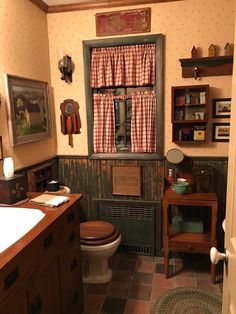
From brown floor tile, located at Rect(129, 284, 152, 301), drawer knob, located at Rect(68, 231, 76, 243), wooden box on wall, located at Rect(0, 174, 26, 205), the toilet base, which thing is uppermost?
wooden box on wall, located at Rect(0, 174, 26, 205)

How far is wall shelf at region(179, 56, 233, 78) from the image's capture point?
253 cm

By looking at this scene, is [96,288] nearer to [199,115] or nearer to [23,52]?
[199,115]

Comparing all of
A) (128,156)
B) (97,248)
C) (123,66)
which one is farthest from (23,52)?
(97,248)

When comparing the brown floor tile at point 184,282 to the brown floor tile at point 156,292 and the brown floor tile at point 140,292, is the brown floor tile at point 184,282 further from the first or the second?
the brown floor tile at point 140,292

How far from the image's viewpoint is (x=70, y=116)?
298cm

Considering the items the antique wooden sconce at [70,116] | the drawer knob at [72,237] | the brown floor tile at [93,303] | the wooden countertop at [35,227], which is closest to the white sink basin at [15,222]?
the wooden countertop at [35,227]

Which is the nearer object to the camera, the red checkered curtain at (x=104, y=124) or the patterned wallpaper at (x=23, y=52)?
the patterned wallpaper at (x=23, y=52)

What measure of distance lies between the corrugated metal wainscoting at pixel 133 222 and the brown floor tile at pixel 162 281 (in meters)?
0.39

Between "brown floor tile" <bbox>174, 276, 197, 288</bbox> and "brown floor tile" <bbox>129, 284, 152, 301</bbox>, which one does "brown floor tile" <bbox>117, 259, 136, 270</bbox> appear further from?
"brown floor tile" <bbox>174, 276, 197, 288</bbox>

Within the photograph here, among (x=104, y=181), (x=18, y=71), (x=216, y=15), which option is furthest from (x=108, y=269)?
(x=216, y=15)

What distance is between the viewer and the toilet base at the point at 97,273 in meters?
2.53

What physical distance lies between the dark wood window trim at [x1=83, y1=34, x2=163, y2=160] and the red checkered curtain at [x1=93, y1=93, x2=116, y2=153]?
2.1 inches

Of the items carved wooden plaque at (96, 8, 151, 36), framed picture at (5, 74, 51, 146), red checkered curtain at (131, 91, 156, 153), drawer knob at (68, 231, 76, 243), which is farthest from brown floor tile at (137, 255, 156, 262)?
carved wooden plaque at (96, 8, 151, 36)

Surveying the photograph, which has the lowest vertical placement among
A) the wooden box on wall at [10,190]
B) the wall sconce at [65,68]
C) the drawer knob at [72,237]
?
the drawer knob at [72,237]
